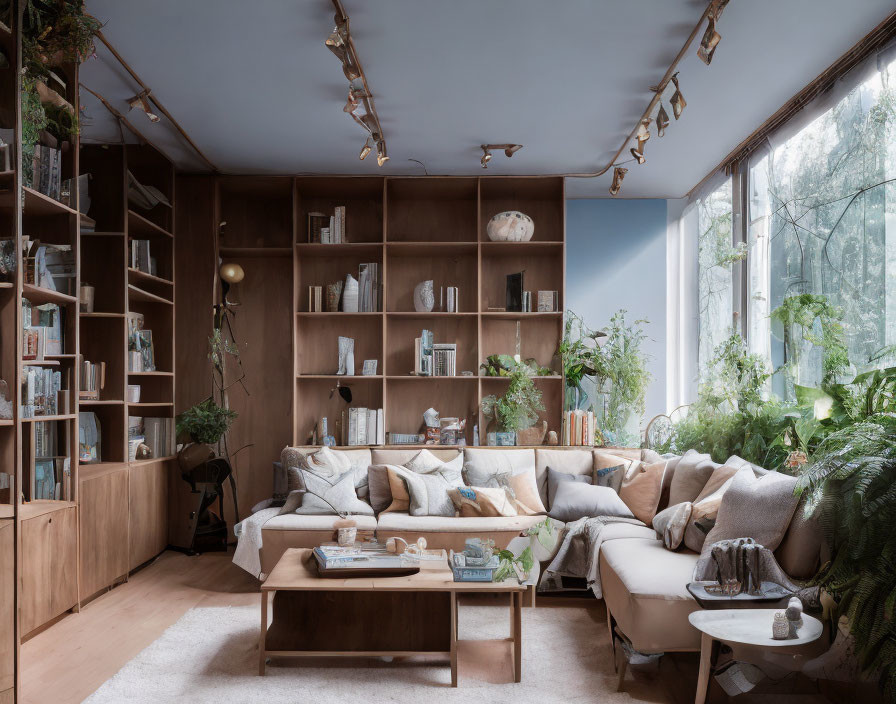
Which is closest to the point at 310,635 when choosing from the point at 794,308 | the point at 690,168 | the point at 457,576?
the point at 457,576

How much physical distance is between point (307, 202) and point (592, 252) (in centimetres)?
249

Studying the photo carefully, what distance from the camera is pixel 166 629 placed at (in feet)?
12.8

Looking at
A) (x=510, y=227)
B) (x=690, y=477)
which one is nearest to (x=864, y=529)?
(x=690, y=477)

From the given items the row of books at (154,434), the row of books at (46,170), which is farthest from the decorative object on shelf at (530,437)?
the row of books at (46,170)

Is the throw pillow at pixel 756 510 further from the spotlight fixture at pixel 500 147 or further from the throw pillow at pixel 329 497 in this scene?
the spotlight fixture at pixel 500 147

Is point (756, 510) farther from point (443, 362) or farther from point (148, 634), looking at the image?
point (148, 634)

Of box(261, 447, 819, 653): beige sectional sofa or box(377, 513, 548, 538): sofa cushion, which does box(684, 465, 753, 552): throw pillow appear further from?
box(377, 513, 548, 538): sofa cushion

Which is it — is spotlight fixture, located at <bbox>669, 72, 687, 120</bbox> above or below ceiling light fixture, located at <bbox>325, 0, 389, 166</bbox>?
below

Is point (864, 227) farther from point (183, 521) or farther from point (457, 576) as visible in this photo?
point (183, 521)

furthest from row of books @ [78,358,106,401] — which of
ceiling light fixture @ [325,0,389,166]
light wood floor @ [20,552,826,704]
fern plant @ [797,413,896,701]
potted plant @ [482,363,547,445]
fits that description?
fern plant @ [797,413,896,701]

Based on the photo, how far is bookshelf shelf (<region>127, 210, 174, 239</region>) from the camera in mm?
5164

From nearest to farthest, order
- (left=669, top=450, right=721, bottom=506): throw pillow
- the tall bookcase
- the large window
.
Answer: the large window < (left=669, top=450, right=721, bottom=506): throw pillow < the tall bookcase

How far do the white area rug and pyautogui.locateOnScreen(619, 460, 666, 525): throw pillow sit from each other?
1010 mm

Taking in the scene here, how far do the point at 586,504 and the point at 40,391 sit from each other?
3280 millimetres
